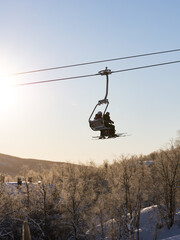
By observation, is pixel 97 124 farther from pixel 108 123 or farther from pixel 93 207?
pixel 93 207

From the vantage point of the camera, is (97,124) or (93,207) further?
(93,207)

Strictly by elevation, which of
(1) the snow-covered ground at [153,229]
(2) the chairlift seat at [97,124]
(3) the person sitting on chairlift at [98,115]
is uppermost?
(3) the person sitting on chairlift at [98,115]

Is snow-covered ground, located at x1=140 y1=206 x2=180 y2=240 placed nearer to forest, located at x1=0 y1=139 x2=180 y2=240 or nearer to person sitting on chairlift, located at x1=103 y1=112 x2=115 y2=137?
forest, located at x1=0 y1=139 x2=180 y2=240

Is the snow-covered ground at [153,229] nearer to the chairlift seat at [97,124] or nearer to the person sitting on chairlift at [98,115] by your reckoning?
the chairlift seat at [97,124]

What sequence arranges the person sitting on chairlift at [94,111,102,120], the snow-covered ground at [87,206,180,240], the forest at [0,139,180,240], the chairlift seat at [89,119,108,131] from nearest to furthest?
the chairlift seat at [89,119,108,131], the person sitting on chairlift at [94,111,102,120], the forest at [0,139,180,240], the snow-covered ground at [87,206,180,240]

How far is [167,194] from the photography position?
49031mm

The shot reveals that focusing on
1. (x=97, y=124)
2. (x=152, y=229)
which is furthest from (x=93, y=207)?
(x=97, y=124)

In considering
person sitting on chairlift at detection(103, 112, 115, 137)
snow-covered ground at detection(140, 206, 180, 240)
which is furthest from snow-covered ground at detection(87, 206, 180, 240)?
person sitting on chairlift at detection(103, 112, 115, 137)

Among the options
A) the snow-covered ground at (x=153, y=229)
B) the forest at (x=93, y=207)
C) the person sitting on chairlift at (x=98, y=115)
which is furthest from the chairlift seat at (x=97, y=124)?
the snow-covered ground at (x=153, y=229)

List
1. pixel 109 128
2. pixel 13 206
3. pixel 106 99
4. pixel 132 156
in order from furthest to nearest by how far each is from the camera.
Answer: pixel 132 156
pixel 13 206
pixel 109 128
pixel 106 99

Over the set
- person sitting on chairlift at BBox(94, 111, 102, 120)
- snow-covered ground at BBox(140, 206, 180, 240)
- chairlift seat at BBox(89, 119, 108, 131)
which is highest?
person sitting on chairlift at BBox(94, 111, 102, 120)

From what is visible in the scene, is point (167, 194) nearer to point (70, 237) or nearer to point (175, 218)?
point (175, 218)

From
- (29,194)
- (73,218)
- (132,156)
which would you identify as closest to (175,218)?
(132,156)

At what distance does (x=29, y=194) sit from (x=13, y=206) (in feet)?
13.0
